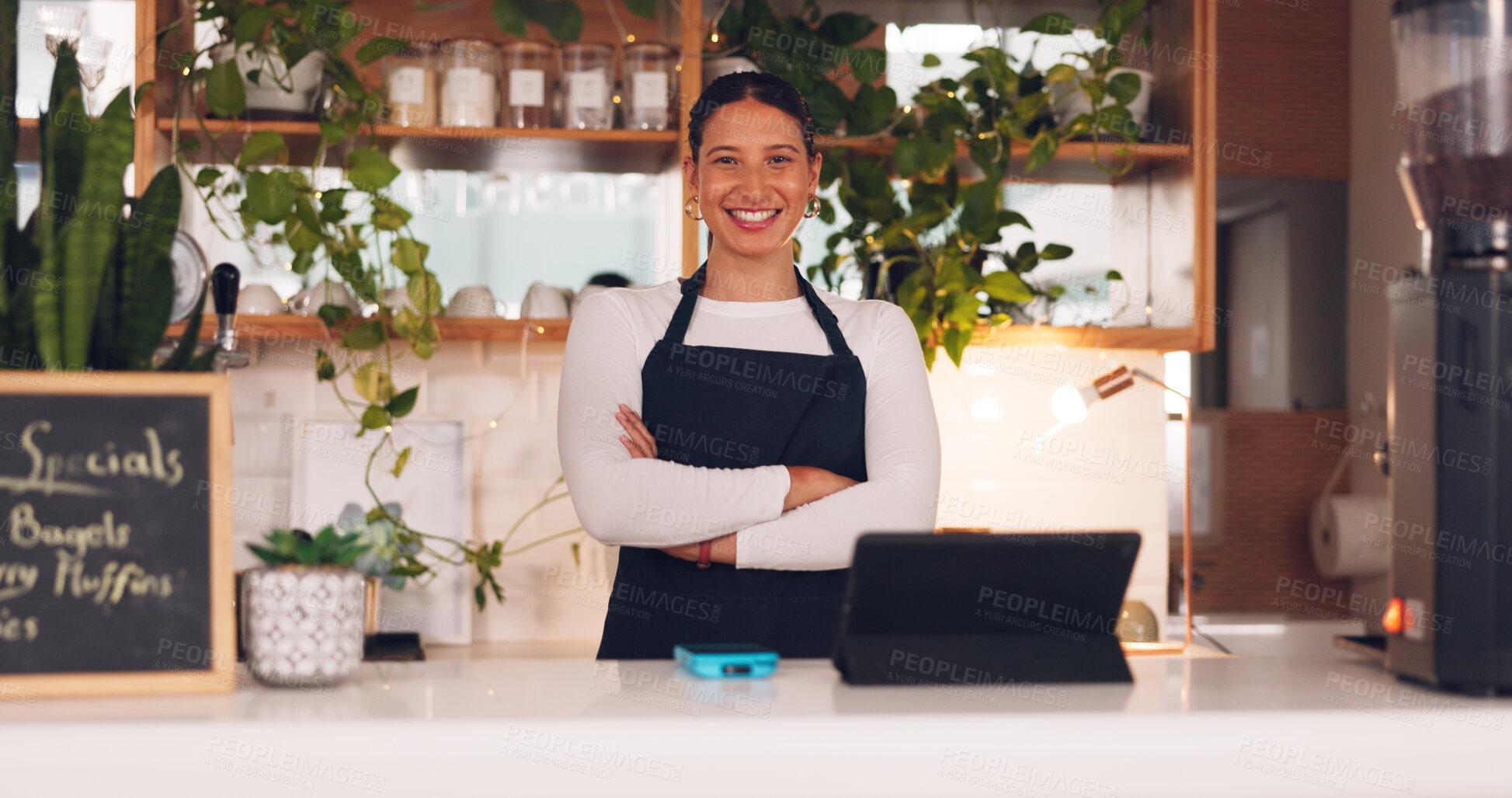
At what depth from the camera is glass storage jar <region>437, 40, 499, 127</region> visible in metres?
2.60

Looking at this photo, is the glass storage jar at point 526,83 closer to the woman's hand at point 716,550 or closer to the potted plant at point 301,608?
the woman's hand at point 716,550

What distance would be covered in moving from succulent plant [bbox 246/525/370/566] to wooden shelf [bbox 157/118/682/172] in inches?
66.7

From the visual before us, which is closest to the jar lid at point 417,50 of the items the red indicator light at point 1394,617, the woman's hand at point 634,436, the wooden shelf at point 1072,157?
the wooden shelf at point 1072,157

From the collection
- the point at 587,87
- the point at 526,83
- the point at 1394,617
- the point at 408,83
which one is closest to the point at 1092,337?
the point at 587,87

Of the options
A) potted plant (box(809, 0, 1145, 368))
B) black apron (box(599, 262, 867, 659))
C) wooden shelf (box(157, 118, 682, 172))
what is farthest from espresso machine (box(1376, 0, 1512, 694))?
wooden shelf (box(157, 118, 682, 172))

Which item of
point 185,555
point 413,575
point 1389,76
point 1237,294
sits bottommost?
point 413,575

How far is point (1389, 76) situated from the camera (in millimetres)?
4641

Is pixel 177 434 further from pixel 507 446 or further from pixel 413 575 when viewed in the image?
pixel 507 446

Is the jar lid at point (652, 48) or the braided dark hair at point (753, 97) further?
the jar lid at point (652, 48)

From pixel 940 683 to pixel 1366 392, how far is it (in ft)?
14.3

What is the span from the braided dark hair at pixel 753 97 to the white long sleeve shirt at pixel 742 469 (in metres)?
0.27

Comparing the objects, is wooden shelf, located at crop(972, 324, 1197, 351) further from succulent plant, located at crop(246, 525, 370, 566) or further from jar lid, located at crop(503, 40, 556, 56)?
succulent plant, located at crop(246, 525, 370, 566)

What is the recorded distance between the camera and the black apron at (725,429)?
1.85 metres

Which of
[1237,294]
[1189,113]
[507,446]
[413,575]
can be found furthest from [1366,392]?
[413,575]
